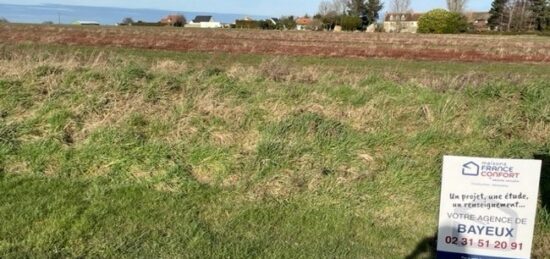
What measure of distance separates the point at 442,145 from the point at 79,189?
4229 millimetres

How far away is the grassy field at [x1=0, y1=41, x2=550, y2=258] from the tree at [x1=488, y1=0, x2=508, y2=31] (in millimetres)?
97116

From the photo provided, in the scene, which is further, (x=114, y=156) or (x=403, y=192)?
(x=114, y=156)

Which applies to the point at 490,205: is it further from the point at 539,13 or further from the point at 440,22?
the point at 539,13

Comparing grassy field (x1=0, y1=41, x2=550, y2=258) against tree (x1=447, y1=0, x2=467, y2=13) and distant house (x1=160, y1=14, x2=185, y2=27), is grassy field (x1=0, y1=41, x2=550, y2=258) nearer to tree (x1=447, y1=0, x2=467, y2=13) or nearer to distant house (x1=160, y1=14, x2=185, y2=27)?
tree (x1=447, y1=0, x2=467, y2=13)

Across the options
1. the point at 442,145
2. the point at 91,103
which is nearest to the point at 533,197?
the point at 442,145

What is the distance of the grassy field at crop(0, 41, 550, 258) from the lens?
4730 mm

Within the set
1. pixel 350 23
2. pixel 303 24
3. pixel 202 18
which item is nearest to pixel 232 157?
pixel 350 23

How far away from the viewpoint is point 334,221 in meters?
5.18

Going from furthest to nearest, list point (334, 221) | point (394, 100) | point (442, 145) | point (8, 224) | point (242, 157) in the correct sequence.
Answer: point (394, 100) < point (442, 145) < point (242, 157) < point (334, 221) < point (8, 224)

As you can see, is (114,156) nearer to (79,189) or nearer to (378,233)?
(79,189)

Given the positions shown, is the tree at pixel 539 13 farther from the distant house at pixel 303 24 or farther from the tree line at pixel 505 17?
the distant house at pixel 303 24

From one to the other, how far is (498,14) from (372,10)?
76.1 ft

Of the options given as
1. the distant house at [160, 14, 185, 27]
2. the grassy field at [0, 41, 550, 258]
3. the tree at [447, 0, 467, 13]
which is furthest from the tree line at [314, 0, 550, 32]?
the grassy field at [0, 41, 550, 258]

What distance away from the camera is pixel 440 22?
8119 centimetres
